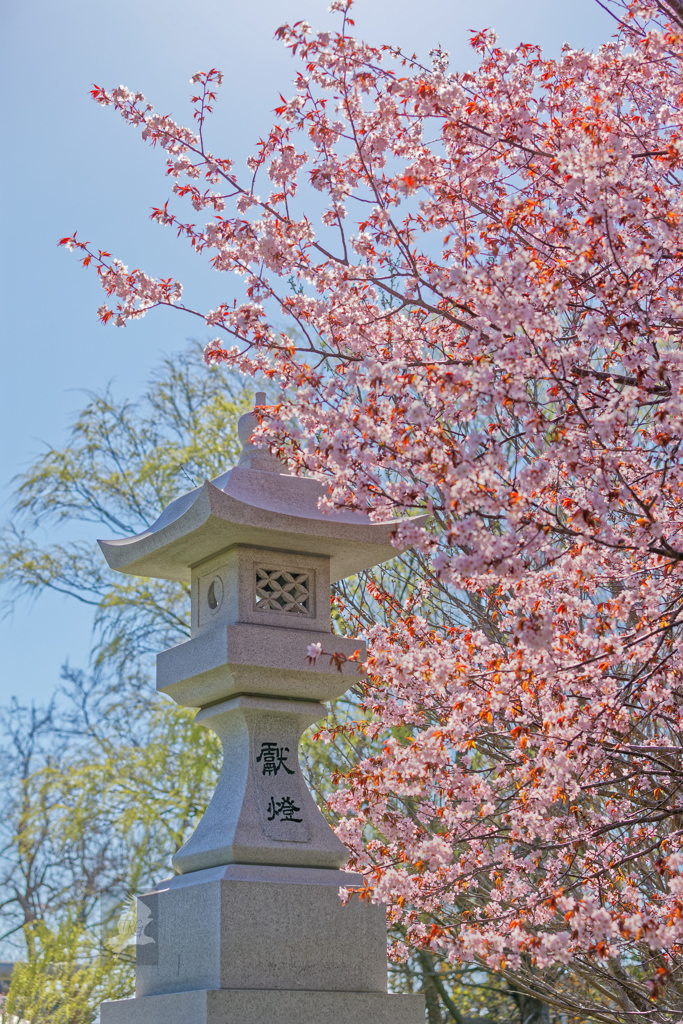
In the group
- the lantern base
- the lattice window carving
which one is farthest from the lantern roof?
the lantern base

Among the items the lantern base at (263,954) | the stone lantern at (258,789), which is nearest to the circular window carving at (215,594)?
the stone lantern at (258,789)

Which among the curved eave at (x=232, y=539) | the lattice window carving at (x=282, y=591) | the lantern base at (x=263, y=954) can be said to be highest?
the curved eave at (x=232, y=539)

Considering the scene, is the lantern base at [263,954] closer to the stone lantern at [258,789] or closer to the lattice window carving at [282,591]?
the stone lantern at [258,789]

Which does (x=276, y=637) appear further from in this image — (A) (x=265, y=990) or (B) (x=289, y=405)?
(A) (x=265, y=990)

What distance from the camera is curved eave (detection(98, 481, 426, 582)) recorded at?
4.02 meters

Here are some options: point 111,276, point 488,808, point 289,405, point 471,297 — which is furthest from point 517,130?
point 488,808

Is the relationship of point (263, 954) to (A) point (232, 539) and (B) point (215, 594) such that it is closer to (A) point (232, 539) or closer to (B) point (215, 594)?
(B) point (215, 594)

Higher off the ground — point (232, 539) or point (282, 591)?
point (232, 539)

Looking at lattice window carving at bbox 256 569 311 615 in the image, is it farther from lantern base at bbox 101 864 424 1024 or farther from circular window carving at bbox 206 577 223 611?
lantern base at bbox 101 864 424 1024

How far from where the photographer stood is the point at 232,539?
4.18 m

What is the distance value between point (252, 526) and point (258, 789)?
1079 millimetres

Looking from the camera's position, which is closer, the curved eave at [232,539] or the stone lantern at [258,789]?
the stone lantern at [258,789]

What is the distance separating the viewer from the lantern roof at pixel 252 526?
405 centimetres

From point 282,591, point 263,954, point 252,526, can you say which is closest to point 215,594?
point 282,591
